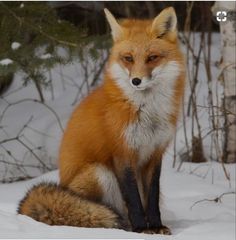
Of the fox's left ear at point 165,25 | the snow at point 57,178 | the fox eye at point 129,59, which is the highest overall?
the fox's left ear at point 165,25

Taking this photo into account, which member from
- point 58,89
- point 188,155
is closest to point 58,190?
point 188,155

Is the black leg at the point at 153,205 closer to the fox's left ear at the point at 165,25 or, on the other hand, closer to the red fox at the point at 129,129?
the red fox at the point at 129,129

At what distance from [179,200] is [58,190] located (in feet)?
4.76

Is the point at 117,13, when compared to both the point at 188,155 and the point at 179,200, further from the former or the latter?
the point at 179,200

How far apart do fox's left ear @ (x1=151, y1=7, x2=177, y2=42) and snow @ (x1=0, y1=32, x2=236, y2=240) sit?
3.99 ft

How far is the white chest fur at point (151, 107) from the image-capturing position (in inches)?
147

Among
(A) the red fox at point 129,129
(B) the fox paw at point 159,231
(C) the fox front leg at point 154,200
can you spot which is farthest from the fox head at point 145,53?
(B) the fox paw at point 159,231

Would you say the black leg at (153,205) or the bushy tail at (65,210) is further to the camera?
the black leg at (153,205)

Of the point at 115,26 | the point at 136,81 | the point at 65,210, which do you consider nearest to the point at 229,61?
the point at 115,26

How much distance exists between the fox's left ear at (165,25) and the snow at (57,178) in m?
1.22

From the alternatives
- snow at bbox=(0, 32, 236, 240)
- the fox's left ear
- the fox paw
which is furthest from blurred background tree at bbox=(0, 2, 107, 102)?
the fox paw

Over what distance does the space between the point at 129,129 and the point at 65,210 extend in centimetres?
64

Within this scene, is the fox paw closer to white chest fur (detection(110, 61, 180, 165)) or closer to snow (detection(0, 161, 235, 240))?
snow (detection(0, 161, 235, 240))

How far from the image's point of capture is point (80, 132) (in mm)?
3947
